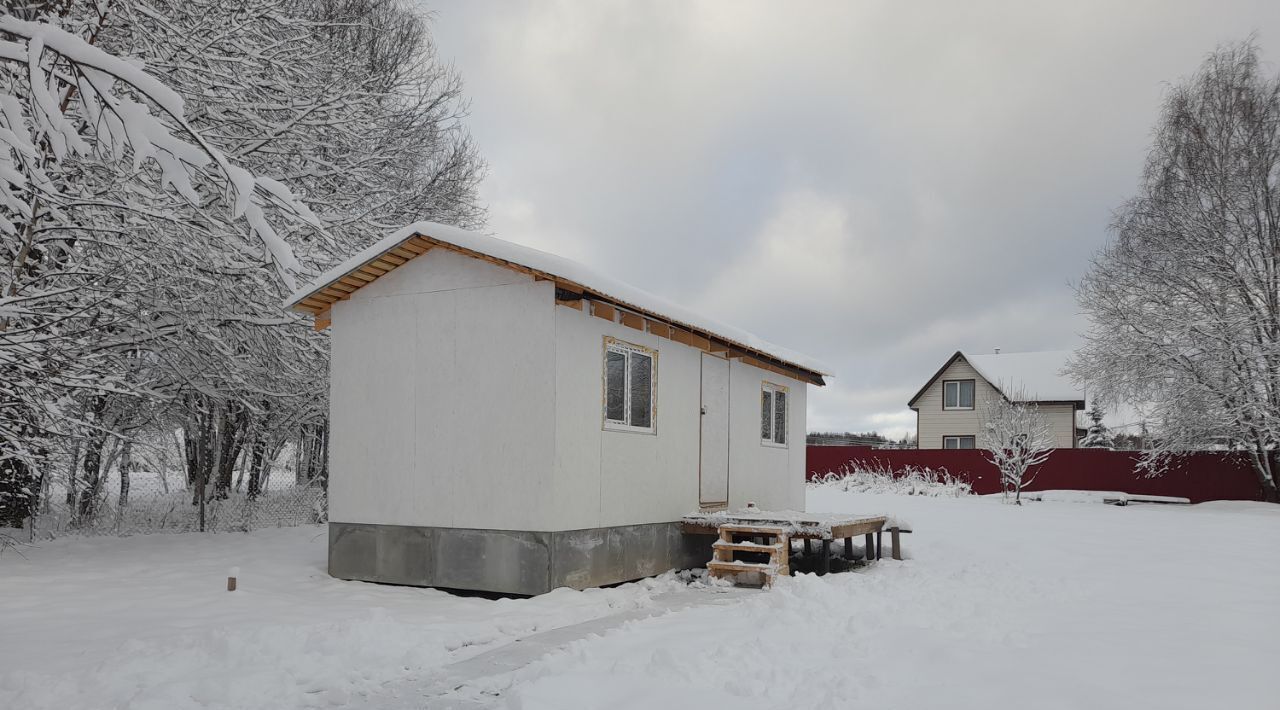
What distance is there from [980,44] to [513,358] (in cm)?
921

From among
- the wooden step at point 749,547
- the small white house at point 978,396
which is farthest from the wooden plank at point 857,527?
the small white house at point 978,396

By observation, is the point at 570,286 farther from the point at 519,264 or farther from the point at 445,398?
the point at 445,398

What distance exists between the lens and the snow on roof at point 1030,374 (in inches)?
1336

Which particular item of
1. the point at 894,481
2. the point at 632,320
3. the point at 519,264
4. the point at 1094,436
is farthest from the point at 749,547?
the point at 1094,436

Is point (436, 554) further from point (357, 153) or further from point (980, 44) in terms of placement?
point (980, 44)

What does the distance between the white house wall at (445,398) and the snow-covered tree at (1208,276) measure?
64.6 ft

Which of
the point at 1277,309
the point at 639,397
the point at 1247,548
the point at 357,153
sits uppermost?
the point at 357,153

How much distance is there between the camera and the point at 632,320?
33.1ft

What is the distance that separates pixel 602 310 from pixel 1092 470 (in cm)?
2340

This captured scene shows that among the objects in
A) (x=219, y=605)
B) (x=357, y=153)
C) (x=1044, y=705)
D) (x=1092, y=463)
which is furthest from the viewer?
(x=1092, y=463)

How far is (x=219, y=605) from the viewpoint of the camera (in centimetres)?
792

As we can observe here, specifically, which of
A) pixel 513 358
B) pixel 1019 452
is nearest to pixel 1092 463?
pixel 1019 452

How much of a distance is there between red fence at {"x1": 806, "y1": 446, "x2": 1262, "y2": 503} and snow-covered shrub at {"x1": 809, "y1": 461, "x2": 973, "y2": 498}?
18cm

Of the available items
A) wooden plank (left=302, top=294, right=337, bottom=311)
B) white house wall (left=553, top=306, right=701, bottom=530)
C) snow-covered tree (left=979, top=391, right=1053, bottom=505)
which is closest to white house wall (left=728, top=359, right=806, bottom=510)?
white house wall (left=553, top=306, right=701, bottom=530)
